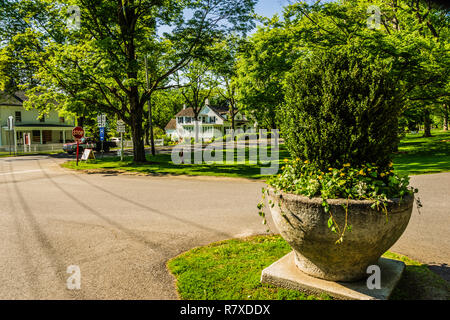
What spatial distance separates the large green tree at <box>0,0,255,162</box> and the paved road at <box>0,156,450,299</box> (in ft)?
27.0

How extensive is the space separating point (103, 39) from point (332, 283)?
58.0 ft

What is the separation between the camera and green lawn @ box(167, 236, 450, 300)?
357cm

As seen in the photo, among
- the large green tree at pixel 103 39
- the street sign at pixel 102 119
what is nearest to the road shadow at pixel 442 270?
the large green tree at pixel 103 39

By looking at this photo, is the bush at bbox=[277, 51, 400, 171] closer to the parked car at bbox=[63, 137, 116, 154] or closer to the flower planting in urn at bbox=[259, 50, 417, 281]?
the flower planting in urn at bbox=[259, 50, 417, 281]

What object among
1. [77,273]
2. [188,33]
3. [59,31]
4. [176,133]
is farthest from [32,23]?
[176,133]

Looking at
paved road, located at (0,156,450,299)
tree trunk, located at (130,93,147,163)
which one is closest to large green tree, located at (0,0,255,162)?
tree trunk, located at (130,93,147,163)

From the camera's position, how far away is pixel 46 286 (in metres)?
3.90

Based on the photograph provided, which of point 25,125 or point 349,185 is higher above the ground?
point 25,125

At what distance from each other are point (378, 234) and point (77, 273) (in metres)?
4.16

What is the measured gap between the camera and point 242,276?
409 cm

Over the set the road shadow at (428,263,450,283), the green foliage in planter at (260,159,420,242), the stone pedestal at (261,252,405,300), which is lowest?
the road shadow at (428,263,450,283)

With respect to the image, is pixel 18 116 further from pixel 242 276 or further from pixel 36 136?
pixel 242 276

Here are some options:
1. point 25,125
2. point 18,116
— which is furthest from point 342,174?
point 18,116

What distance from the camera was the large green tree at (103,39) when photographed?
16.8 m
